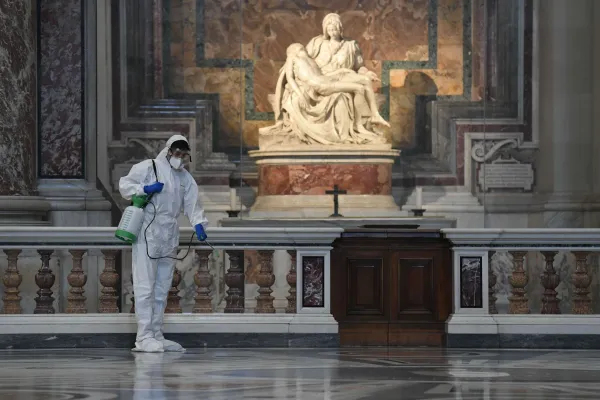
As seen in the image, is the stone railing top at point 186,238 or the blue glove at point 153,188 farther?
the stone railing top at point 186,238

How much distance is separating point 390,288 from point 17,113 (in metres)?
4.79

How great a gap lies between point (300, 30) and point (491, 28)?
2.21 meters

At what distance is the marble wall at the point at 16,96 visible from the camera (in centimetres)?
1544

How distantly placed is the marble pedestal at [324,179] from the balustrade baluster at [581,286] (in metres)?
4.19

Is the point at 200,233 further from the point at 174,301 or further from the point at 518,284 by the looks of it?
the point at 518,284

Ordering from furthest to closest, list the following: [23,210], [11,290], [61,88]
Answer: [61,88]
[23,210]
[11,290]

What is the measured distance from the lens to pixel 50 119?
1670 centimetres

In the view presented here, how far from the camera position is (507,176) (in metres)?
18.0

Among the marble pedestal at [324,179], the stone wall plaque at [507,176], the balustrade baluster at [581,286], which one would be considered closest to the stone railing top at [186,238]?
the balustrade baluster at [581,286]

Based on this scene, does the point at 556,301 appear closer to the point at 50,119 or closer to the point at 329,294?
the point at 329,294

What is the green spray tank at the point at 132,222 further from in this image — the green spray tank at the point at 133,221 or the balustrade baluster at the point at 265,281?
the balustrade baluster at the point at 265,281

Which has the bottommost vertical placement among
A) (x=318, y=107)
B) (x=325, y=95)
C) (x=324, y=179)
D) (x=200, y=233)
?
(x=200, y=233)

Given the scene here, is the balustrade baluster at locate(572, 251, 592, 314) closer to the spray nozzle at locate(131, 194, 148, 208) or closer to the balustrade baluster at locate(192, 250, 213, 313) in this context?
the balustrade baluster at locate(192, 250, 213, 313)

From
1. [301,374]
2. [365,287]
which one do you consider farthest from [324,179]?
[301,374]
